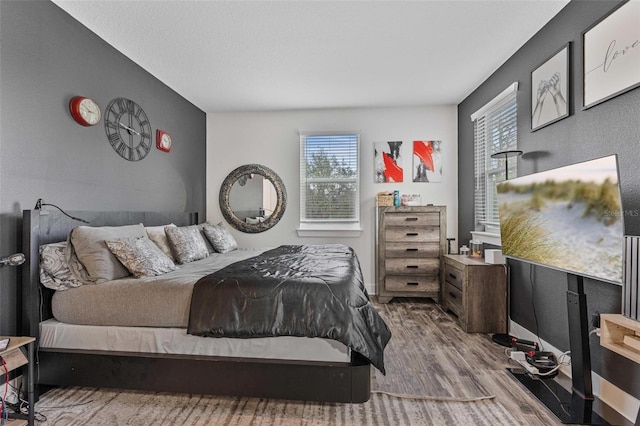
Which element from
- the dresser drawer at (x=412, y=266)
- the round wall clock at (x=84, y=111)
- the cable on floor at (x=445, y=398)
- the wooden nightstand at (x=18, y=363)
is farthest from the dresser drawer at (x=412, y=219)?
the wooden nightstand at (x=18, y=363)

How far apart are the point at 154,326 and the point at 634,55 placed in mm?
3186

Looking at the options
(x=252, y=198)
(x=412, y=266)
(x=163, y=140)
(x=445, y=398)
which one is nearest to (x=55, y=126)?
(x=163, y=140)

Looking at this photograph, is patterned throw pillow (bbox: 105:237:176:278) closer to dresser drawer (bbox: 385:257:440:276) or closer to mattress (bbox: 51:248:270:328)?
mattress (bbox: 51:248:270:328)

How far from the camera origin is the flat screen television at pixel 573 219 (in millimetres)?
1443

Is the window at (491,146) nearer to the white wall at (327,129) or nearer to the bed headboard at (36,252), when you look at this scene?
the white wall at (327,129)

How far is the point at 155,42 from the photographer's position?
2.70m

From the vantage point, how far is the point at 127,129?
2949mm

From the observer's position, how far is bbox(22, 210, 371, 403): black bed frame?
1.76 metres

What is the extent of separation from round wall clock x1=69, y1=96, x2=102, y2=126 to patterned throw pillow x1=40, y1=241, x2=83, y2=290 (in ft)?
3.30

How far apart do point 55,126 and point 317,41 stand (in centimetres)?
215

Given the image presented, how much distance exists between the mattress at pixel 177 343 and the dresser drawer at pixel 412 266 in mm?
2330

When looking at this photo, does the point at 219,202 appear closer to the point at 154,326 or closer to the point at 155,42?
the point at 155,42

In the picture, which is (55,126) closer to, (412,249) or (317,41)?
(317,41)

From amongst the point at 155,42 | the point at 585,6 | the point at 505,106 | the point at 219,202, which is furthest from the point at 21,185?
the point at 505,106
